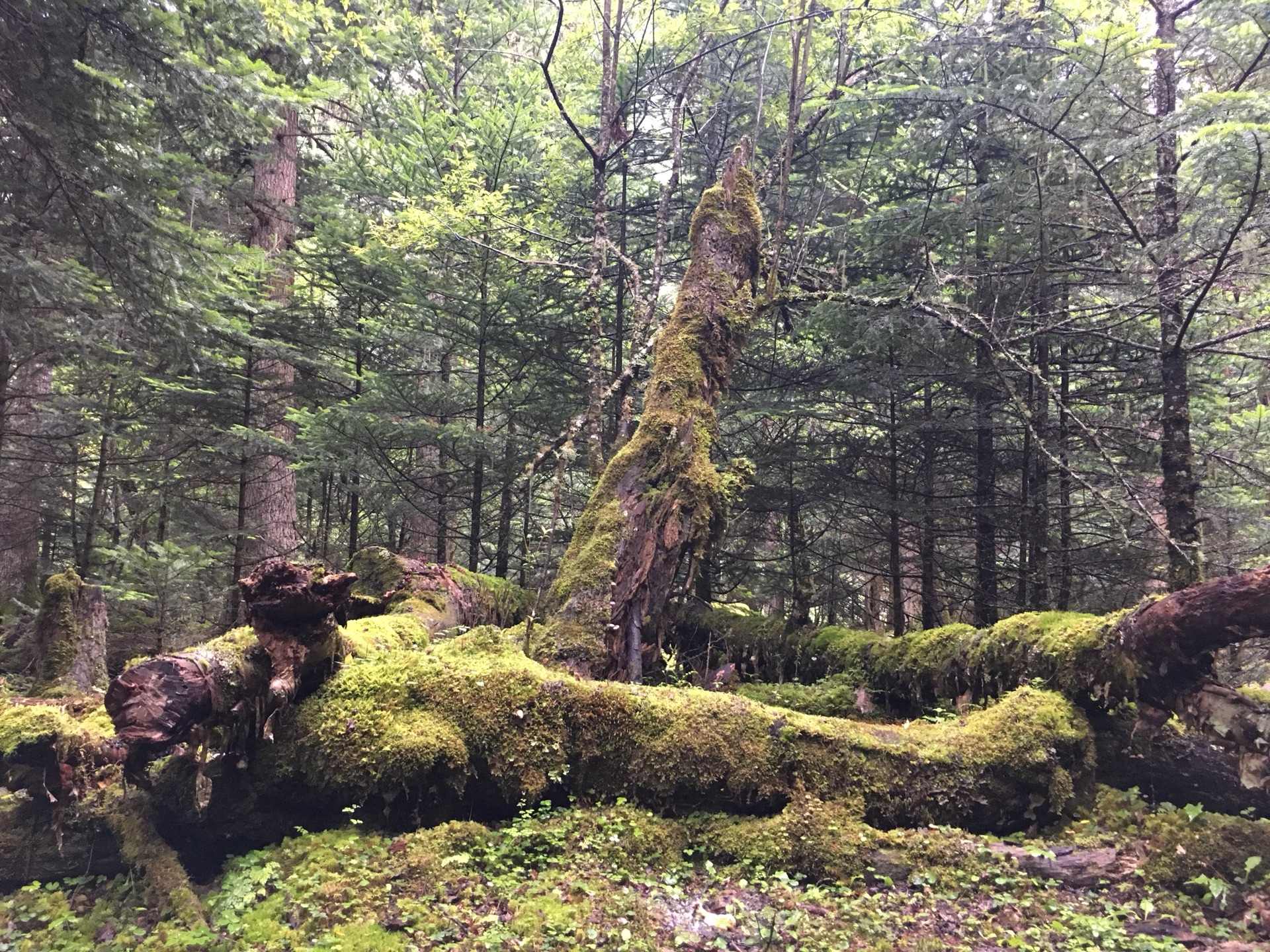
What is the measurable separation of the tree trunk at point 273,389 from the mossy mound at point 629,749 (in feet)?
23.0

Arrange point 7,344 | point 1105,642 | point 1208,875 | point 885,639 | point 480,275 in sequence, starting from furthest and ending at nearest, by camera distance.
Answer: point 480,275, point 7,344, point 885,639, point 1105,642, point 1208,875

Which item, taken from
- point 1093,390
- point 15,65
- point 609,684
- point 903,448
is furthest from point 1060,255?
point 15,65

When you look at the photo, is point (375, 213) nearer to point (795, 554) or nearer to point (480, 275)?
point (480, 275)

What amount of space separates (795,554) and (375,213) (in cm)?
991

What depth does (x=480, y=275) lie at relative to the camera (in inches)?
391

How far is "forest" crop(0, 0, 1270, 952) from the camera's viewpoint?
3.91 meters

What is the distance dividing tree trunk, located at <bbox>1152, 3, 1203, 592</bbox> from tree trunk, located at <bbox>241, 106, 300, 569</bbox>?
11.3 metres

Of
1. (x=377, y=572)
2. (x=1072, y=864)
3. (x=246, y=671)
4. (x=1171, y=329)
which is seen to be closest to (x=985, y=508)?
(x=1171, y=329)

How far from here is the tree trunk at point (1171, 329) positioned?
6.67 metres

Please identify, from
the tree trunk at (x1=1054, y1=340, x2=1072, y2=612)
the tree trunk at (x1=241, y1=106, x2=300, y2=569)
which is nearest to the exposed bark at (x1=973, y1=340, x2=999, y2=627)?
the tree trunk at (x1=1054, y1=340, x2=1072, y2=612)

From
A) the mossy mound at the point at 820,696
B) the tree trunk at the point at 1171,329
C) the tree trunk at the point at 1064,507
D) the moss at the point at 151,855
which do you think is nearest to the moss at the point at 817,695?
the mossy mound at the point at 820,696

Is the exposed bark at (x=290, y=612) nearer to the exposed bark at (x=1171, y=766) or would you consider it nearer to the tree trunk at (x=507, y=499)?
the tree trunk at (x=507, y=499)

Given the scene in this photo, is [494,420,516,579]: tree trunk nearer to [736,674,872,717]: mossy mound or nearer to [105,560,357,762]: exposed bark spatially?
[736,674,872,717]: mossy mound

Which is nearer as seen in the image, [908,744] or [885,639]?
[908,744]
